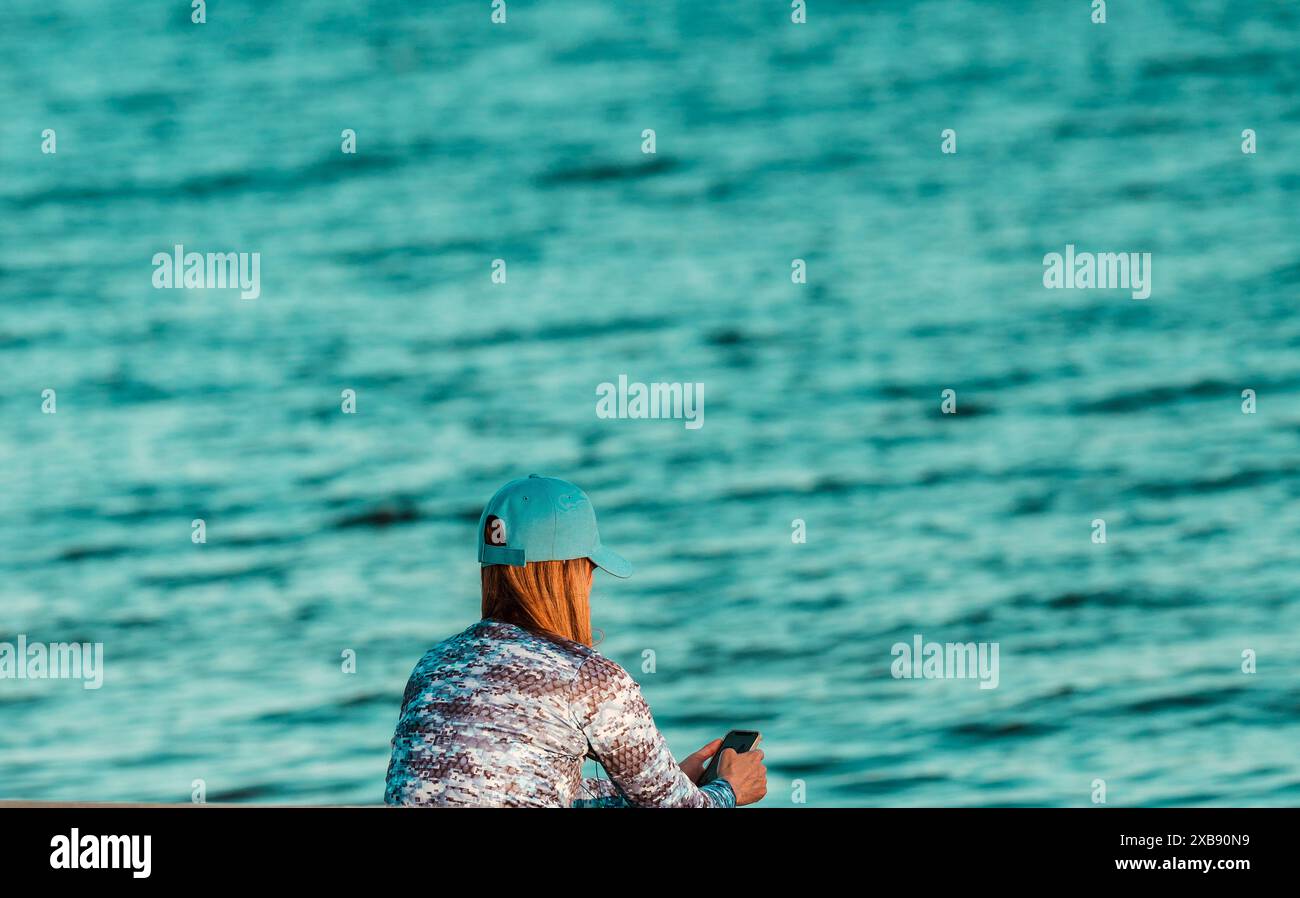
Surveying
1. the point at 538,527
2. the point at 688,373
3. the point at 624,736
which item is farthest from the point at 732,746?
the point at 688,373

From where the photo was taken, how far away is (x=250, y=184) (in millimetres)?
23250

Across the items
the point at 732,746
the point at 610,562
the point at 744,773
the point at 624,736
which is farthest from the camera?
the point at 732,746

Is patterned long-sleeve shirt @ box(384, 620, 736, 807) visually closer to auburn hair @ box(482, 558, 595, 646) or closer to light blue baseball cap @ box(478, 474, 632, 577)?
auburn hair @ box(482, 558, 595, 646)

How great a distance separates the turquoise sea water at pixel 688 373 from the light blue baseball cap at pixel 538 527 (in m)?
4.80

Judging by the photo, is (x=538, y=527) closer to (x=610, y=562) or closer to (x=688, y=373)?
(x=610, y=562)

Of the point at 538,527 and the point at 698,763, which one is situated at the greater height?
the point at 538,527

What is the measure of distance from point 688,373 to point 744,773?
12.7m

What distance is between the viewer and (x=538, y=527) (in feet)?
15.0

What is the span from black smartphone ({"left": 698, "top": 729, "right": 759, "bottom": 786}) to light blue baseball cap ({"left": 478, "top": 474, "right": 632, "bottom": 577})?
0.90m

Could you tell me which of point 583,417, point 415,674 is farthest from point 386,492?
point 415,674

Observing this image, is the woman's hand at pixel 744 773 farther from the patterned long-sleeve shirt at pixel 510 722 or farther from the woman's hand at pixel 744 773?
the patterned long-sleeve shirt at pixel 510 722

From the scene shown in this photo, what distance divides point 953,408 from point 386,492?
4.95 meters

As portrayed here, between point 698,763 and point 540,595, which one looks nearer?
point 540,595

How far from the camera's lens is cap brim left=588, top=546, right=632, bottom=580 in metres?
4.62
